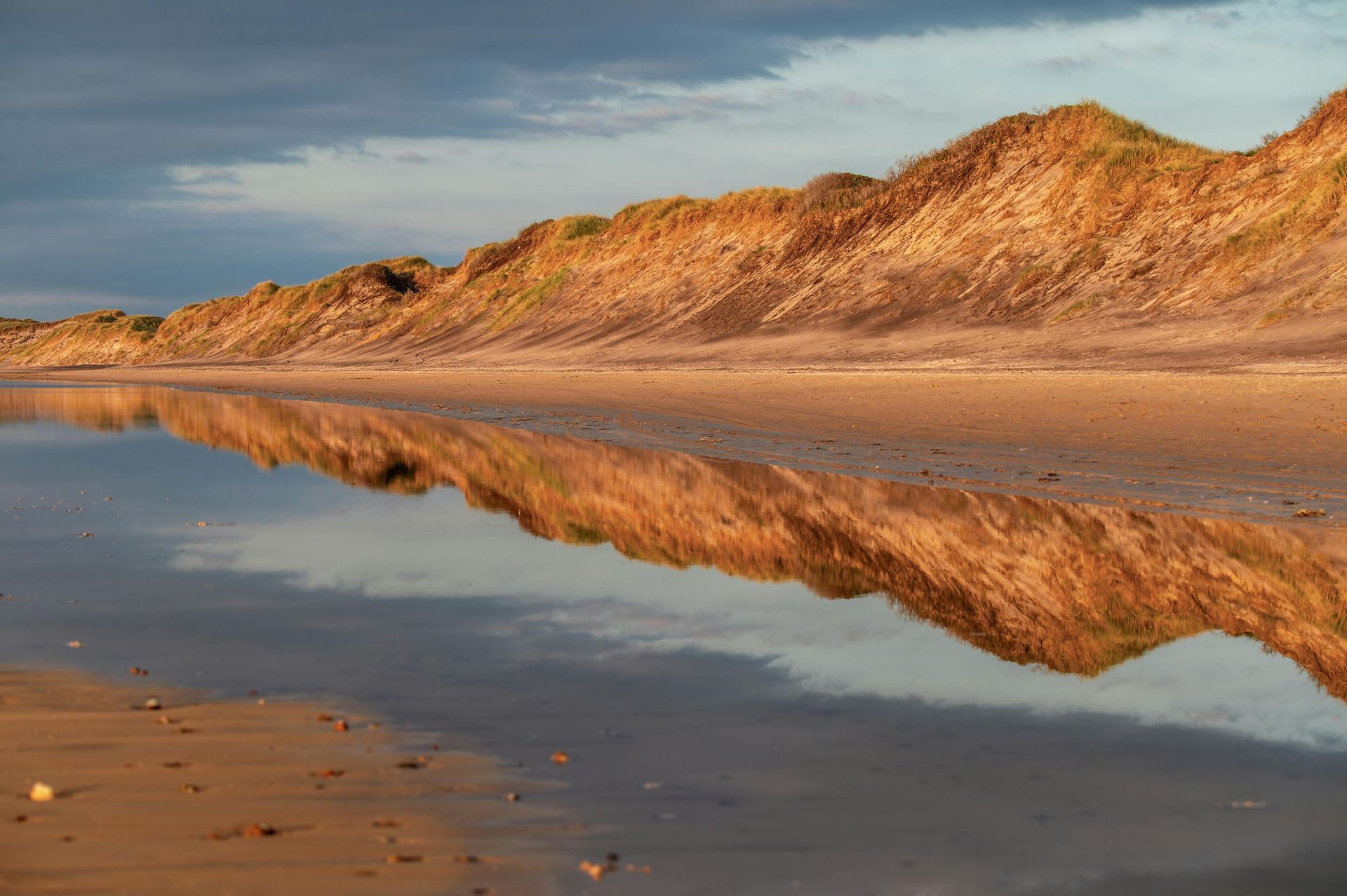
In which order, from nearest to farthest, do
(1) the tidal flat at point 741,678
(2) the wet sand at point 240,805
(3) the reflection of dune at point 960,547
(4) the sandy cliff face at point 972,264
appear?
1. (2) the wet sand at point 240,805
2. (1) the tidal flat at point 741,678
3. (3) the reflection of dune at point 960,547
4. (4) the sandy cliff face at point 972,264

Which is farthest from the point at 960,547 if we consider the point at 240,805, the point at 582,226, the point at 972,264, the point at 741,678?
the point at 582,226

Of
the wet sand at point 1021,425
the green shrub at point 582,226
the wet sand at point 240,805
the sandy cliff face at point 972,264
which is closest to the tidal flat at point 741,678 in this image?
the wet sand at point 240,805

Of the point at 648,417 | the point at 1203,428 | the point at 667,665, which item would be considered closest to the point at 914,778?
the point at 667,665

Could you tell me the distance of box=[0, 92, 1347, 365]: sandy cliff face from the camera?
3061cm

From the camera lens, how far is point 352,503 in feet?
39.5

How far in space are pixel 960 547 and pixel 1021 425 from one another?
8507 mm

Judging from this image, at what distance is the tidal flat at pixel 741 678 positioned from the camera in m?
3.45

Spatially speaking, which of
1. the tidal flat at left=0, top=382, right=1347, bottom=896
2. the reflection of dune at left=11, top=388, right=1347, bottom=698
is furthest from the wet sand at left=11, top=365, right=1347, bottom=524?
the reflection of dune at left=11, top=388, right=1347, bottom=698

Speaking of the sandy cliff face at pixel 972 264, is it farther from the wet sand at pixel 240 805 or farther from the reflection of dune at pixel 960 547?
the wet sand at pixel 240 805

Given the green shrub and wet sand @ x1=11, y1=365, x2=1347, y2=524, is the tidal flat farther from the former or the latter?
the green shrub

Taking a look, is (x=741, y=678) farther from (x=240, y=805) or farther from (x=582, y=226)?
(x=582, y=226)

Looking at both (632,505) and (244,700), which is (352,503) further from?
(244,700)

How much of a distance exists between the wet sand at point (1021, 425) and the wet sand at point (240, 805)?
7742 millimetres

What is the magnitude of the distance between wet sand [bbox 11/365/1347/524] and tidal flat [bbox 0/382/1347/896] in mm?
1002
